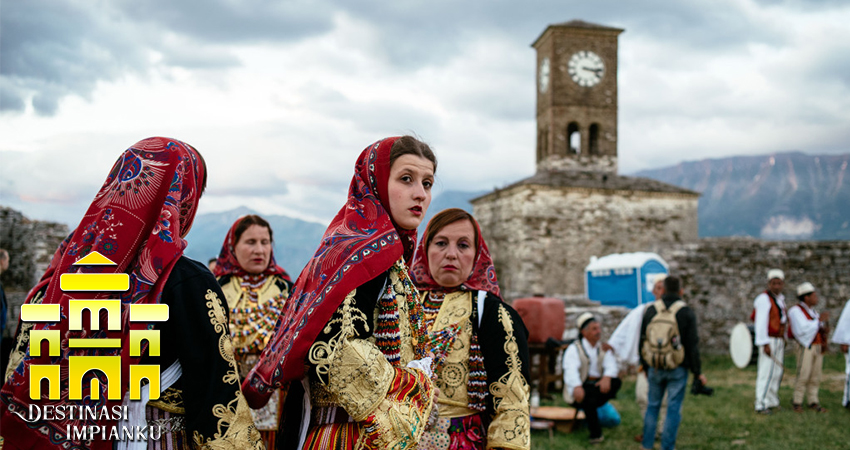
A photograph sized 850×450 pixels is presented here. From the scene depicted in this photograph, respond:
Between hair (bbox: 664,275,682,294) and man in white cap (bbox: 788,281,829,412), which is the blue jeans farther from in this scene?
man in white cap (bbox: 788,281,829,412)

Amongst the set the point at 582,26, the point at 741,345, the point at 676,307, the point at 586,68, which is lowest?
the point at 741,345

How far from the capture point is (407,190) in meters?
2.16

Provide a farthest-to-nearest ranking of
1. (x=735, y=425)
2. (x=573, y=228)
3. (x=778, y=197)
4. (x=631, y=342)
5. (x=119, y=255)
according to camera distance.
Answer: (x=778, y=197), (x=573, y=228), (x=735, y=425), (x=631, y=342), (x=119, y=255)

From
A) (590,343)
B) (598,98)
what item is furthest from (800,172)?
(590,343)

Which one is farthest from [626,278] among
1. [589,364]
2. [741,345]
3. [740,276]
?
[589,364]

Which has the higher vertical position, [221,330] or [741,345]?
[221,330]

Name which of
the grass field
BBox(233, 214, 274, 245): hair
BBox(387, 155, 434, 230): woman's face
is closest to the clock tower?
the grass field

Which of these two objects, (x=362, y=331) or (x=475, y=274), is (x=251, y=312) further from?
(x=362, y=331)

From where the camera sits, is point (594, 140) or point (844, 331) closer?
point (844, 331)

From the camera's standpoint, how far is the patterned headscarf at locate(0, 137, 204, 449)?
1893mm

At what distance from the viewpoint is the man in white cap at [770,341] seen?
8.59m

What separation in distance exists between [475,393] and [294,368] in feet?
3.32

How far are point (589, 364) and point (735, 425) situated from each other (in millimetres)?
2236

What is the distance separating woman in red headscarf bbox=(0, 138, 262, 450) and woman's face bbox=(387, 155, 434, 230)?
0.70 metres
